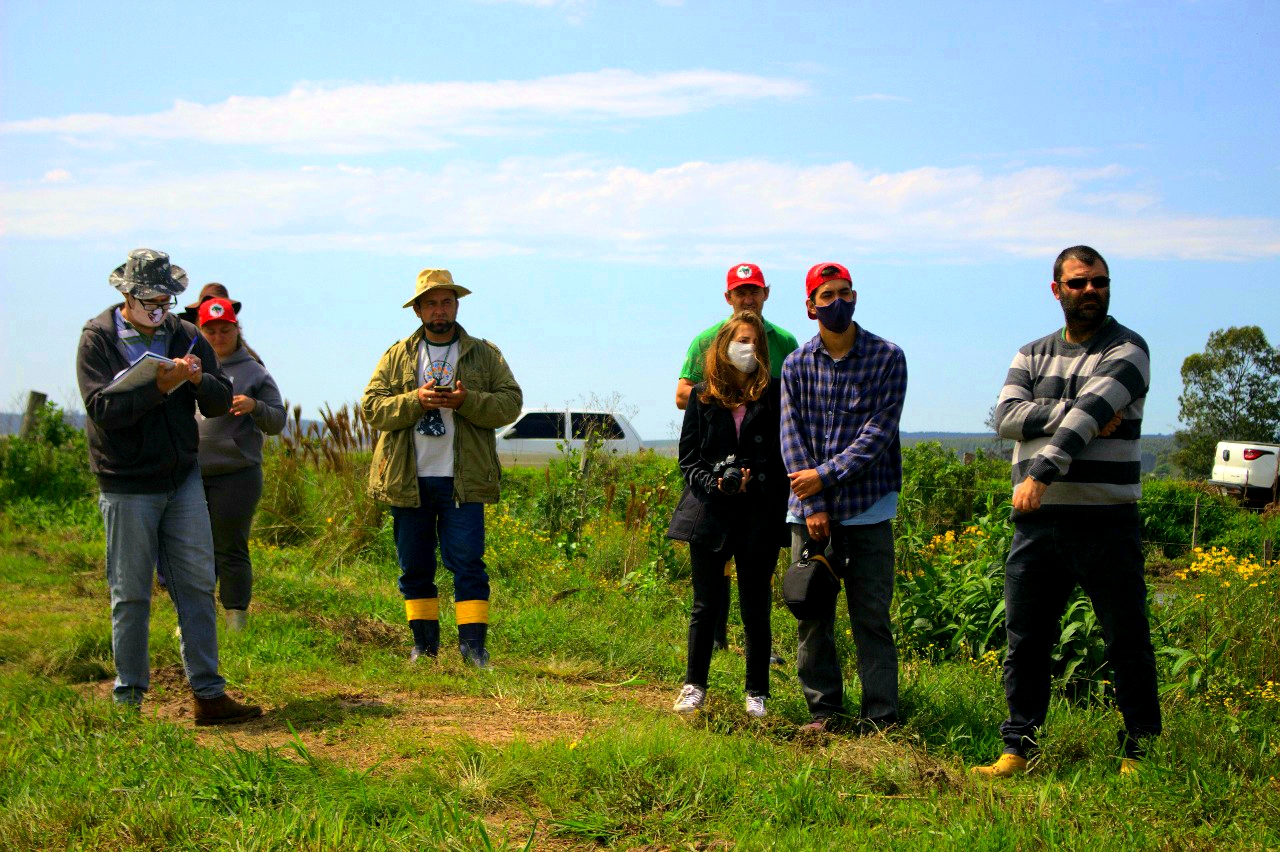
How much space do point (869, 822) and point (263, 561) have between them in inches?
274

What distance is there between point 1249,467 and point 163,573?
84.4 ft

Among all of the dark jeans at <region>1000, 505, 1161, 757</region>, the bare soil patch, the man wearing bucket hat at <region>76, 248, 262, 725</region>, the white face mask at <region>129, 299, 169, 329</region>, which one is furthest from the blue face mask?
the white face mask at <region>129, 299, 169, 329</region>

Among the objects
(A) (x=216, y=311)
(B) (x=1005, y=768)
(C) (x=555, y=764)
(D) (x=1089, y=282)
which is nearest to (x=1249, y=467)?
(D) (x=1089, y=282)

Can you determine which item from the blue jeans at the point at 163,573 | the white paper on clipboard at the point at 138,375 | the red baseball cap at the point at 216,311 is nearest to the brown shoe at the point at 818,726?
the blue jeans at the point at 163,573

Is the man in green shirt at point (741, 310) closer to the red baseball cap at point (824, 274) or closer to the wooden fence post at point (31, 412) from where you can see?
the red baseball cap at point (824, 274)

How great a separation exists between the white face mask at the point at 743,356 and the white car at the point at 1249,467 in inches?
890

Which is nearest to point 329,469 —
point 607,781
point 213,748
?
point 213,748

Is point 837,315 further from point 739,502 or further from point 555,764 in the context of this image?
point 555,764

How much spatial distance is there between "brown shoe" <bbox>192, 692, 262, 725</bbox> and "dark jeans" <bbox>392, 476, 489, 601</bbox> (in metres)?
1.36

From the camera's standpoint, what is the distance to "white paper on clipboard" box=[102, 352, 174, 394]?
16.9ft

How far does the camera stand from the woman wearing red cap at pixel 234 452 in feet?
22.8

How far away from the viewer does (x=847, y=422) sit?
5.17 m

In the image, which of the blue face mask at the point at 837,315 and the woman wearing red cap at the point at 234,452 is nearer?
the blue face mask at the point at 837,315

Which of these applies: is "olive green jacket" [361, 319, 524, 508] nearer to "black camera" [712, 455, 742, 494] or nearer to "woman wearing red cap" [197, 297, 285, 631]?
"woman wearing red cap" [197, 297, 285, 631]
